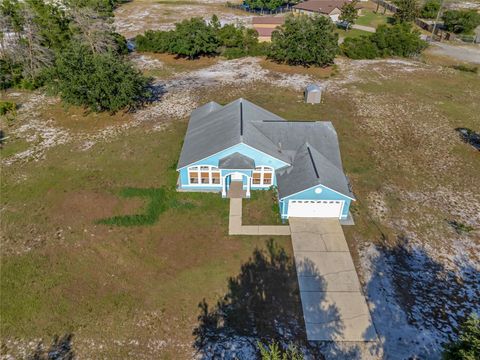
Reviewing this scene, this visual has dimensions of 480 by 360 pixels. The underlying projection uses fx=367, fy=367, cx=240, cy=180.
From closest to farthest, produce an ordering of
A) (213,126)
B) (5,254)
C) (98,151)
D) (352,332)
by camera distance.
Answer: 1. (352,332)
2. (5,254)
3. (213,126)
4. (98,151)

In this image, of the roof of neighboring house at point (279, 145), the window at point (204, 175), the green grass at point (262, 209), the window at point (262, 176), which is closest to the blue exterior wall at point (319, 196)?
the roof of neighboring house at point (279, 145)

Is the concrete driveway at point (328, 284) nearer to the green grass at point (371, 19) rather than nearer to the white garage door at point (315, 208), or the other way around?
the white garage door at point (315, 208)

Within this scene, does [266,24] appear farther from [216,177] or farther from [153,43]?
[216,177]

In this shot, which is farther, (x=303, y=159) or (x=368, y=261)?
(x=303, y=159)

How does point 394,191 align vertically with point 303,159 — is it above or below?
below

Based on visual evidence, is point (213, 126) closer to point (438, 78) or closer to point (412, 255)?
point (412, 255)

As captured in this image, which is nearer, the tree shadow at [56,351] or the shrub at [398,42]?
the tree shadow at [56,351]

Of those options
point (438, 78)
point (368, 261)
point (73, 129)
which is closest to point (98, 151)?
point (73, 129)

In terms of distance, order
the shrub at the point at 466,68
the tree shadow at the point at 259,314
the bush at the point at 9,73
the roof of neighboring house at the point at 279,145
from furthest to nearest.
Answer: the shrub at the point at 466,68
the bush at the point at 9,73
the roof of neighboring house at the point at 279,145
the tree shadow at the point at 259,314

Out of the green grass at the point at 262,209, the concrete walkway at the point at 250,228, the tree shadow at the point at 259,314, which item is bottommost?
the tree shadow at the point at 259,314
